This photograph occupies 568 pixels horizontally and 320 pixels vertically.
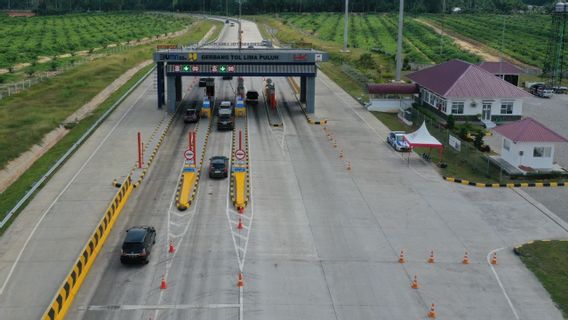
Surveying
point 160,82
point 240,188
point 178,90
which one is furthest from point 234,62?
point 240,188

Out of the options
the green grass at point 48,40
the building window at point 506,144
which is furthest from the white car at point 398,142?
the green grass at point 48,40

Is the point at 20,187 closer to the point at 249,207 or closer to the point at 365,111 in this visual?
the point at 249,207

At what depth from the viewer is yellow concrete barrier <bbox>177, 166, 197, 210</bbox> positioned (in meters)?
47.9

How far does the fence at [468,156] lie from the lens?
192 feet

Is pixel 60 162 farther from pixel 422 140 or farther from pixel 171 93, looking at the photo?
pixel 422 140

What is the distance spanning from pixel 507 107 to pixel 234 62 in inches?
1324

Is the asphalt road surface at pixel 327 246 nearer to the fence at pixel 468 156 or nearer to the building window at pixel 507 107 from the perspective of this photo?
the fence at pixel 468 156

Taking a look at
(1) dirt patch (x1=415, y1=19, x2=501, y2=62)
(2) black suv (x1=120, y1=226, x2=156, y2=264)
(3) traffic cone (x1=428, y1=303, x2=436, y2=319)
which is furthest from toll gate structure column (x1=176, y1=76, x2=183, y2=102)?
(1) dirt patch (x1=415, y1=19, x2=501, y2=62)

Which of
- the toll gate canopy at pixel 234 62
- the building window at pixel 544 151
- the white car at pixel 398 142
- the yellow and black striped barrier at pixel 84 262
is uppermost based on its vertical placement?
the toll gate canopy at pixel 234 62

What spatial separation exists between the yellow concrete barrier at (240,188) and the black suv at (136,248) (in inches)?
400

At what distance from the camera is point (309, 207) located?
160 feet

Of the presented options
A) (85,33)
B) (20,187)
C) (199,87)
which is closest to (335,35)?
(85,33)

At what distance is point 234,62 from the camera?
7862 centimetres

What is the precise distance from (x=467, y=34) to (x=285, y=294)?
17516 centimetres
